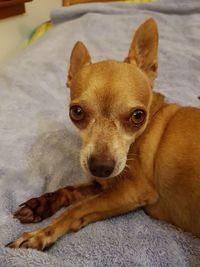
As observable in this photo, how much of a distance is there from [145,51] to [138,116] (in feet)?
1.34

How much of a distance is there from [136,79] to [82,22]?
2.06m

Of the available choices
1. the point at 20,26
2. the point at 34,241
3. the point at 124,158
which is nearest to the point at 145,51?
the point at 124,158

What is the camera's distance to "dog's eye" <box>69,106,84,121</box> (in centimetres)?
159

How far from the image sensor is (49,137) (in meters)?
2.18

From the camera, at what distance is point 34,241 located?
1.44m

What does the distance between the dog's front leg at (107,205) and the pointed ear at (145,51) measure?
0.54 m

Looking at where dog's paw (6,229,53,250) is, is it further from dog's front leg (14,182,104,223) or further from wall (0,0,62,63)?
wall (0,0,62,63)

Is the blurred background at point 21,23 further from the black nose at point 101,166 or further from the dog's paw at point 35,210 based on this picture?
the black nose at point 101,166

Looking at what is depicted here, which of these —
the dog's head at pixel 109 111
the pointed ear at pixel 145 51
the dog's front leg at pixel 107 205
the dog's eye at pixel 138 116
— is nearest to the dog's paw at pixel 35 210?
the dog's front leg at pixel 107 205

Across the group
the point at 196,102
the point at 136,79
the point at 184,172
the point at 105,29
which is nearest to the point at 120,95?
the point at 136,79

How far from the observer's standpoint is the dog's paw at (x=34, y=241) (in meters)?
1.43

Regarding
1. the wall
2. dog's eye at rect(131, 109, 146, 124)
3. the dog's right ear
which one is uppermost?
the dog's right ear

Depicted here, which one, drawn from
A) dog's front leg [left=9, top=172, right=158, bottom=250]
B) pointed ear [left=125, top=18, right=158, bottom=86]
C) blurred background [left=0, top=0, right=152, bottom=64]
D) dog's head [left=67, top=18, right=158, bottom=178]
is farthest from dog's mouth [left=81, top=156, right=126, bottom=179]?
blurred background [left=0, top=0, right=152, bottom=64]

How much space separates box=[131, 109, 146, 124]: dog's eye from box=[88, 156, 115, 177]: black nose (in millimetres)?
229
